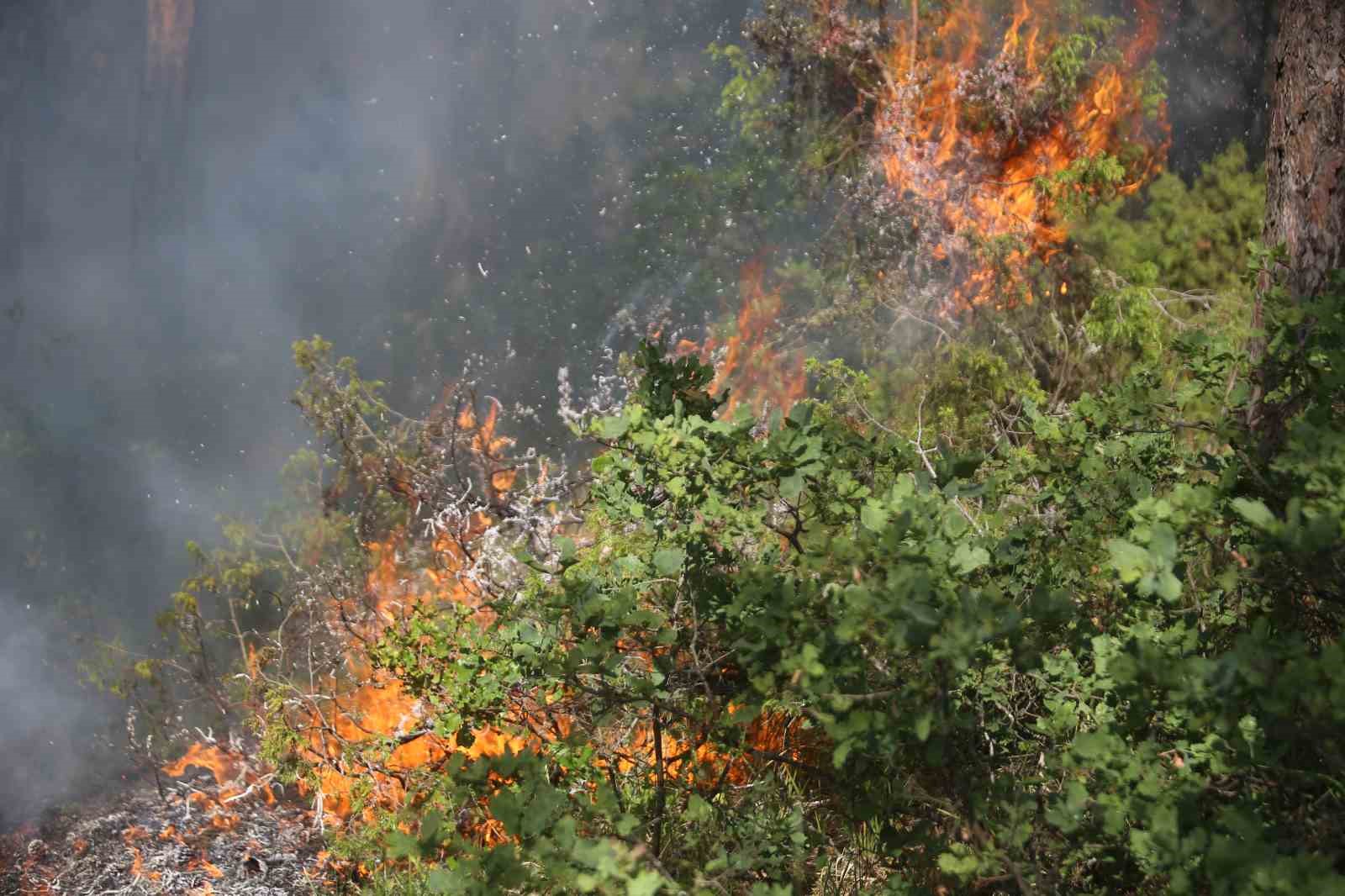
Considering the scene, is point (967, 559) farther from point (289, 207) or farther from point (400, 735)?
point (289, 207)

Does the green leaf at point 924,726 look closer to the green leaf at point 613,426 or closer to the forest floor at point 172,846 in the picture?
the green leaf at point 613,426

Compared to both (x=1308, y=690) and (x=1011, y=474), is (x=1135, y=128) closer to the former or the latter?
(x=1011, y=474)

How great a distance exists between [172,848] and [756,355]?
16.3 ft

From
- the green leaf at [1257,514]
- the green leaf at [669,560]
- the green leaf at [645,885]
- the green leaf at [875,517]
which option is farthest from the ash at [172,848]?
the green leaf at [1257,514]

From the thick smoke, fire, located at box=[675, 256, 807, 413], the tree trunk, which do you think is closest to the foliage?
the tree trunk

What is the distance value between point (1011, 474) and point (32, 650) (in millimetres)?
6704

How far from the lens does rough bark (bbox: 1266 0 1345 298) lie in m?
3.32

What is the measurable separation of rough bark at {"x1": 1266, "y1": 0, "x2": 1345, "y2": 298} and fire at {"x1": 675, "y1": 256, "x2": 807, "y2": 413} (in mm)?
4620

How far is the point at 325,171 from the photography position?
9219mm

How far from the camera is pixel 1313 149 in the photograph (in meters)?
3.34

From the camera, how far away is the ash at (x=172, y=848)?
4.73 metres

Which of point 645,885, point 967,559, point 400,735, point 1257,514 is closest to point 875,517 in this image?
point 967,559

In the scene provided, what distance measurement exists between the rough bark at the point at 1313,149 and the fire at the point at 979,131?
4373 millimetres

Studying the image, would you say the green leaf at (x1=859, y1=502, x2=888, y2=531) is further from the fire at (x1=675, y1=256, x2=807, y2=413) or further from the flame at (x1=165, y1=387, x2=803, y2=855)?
the fire at (x1=675, y1=256, x2=807, y2=413)
